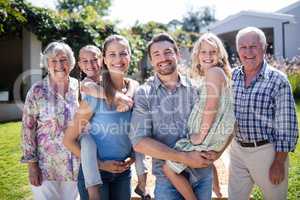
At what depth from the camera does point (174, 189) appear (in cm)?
287

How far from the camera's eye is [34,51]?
43.3 ft

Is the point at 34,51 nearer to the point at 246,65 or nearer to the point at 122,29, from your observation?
the point at 122,29

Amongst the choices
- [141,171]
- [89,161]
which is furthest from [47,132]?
[141,171]

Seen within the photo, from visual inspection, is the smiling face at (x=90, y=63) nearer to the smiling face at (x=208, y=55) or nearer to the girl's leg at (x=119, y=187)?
the girl's leg at (x=119, y=187)

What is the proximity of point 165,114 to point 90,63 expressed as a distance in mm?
1285

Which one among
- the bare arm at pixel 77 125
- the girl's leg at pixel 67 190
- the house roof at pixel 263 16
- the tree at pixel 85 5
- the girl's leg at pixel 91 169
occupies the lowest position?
the girl's leg at pixel 67 190

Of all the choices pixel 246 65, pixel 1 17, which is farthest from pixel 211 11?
pixel 246 65

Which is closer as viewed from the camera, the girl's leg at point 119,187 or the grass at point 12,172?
the girl's leg at point 119,187

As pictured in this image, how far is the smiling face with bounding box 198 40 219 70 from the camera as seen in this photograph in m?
2.94

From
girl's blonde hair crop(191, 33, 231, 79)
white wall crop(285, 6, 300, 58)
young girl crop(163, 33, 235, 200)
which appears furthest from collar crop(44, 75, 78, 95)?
white wall crop(285, 6, 300, 58)

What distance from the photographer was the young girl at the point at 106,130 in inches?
116

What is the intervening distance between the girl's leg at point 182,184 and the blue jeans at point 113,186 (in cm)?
A: 53

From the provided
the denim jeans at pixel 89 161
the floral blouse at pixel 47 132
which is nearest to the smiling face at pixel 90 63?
the floral blouse at pixel 47 132

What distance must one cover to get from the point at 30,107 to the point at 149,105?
4.04 ft
